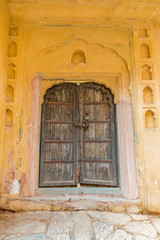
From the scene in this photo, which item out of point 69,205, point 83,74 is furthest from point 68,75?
point 69,205

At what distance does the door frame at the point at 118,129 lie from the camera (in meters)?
2.88

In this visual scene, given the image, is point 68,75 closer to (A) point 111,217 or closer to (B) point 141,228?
(A) point 111,217

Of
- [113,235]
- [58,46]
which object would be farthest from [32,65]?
[113,235]

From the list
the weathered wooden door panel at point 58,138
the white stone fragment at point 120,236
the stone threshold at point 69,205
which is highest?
the weathered wooden door panel at point 58,138

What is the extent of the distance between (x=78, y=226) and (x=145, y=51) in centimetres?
305

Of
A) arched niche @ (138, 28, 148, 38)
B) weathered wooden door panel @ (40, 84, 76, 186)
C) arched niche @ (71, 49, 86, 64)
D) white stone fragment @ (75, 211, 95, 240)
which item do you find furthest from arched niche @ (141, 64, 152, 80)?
white stone fragment @ (75, 211, 95, 240)

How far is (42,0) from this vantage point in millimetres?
2889

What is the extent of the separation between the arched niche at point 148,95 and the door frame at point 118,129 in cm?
27

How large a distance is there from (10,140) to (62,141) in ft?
2.87

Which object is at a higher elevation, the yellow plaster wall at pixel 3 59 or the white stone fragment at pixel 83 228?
the yellow plaster wall at pixel 3 59

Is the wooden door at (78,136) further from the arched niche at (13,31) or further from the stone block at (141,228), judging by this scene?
the arched niche at (13,31)

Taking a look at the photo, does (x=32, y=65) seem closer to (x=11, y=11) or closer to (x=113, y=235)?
(x=11, y=11)

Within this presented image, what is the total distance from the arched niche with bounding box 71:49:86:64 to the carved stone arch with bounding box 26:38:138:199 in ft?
0.32

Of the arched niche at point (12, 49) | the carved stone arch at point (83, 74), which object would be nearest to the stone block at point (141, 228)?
the carved stone arch at point (83, 74)
